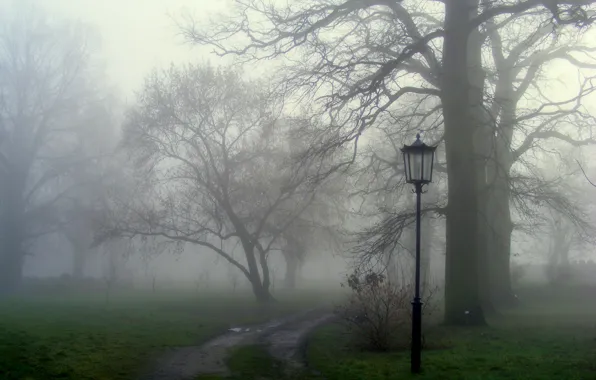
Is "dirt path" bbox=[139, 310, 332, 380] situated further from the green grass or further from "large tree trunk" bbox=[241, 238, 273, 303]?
"large tree trunk" bbox=[241, 238, 273, 303]

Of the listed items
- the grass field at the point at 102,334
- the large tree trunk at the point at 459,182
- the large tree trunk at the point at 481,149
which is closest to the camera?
the grass field at the point at 102,334

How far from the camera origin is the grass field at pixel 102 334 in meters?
12.4

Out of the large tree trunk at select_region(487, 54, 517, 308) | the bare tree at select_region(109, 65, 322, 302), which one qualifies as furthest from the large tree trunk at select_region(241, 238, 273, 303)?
the large tree trunk at select_region(487, 54, 517, 308)

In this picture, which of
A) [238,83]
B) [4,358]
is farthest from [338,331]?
[238,83]

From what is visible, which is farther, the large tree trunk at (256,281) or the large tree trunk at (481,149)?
the large tree trunk at (256,281)

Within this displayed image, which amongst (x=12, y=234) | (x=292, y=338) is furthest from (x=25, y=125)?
(x=292, y=338)

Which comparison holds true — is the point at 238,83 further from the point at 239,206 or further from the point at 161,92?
the point at 239,206

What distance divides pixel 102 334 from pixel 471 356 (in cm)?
1132

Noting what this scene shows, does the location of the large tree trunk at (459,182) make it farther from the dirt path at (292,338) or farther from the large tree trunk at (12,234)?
the large tree trunk at (12,234)

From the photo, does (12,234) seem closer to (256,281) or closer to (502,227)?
(256,281)

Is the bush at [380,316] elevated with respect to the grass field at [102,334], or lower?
elevated

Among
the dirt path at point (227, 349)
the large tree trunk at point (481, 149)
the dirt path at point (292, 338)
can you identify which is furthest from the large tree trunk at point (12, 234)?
the large tree trunk at point (481, 149)

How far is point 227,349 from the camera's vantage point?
1708cm

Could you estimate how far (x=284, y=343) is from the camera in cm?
1836
